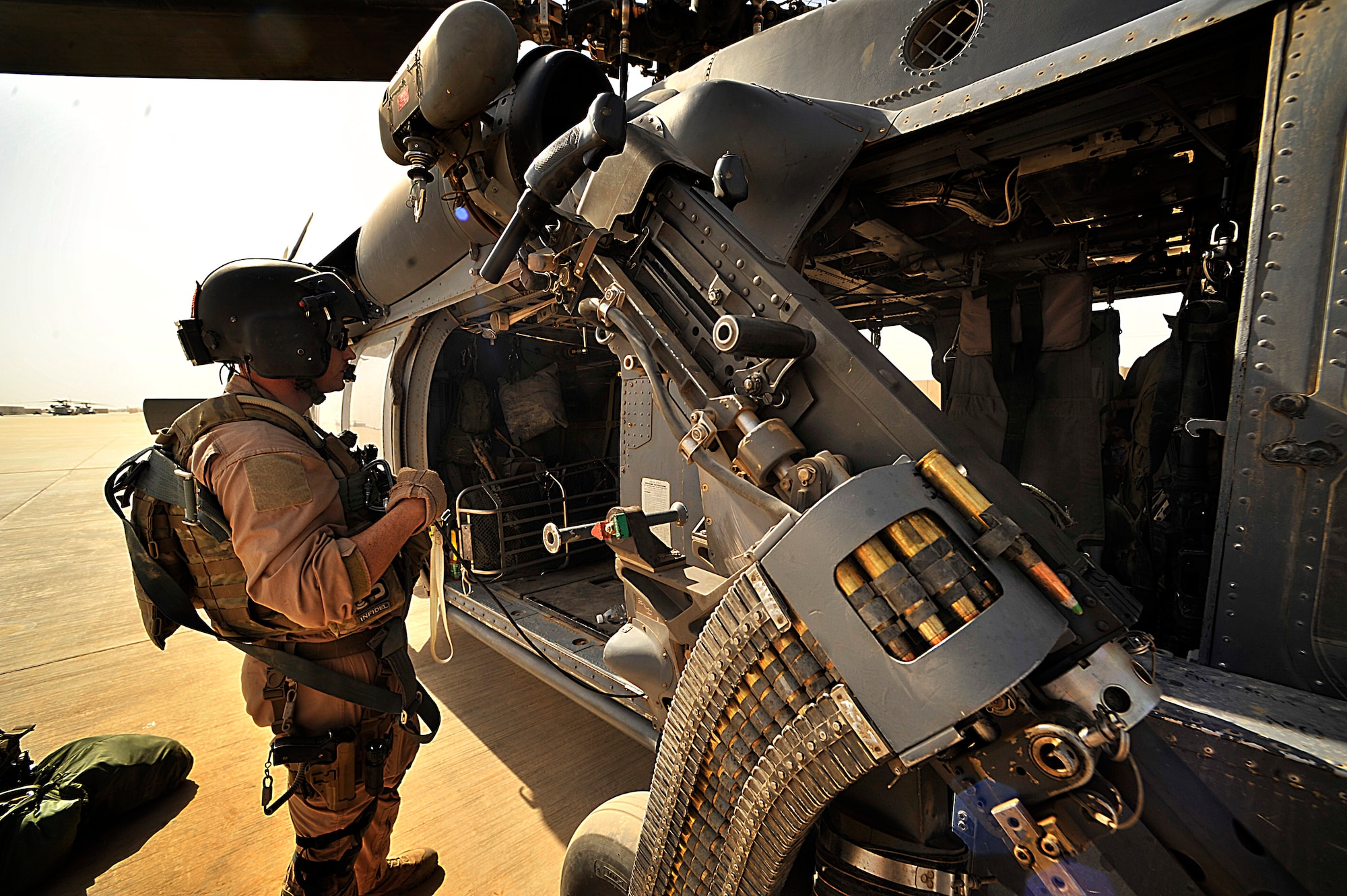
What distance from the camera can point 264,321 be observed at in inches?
74.9

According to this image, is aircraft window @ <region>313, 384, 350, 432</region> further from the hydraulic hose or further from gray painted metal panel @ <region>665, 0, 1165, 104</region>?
the hydraulic hose

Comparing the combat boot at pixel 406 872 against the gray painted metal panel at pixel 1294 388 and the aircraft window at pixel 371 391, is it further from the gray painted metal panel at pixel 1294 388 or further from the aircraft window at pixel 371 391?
the aircraft window at pixel 371 391

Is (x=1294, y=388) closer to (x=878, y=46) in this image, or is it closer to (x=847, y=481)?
(x=847, y=481)

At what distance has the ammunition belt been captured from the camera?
1.14 metres

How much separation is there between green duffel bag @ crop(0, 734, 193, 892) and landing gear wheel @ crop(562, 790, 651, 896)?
2002 mm

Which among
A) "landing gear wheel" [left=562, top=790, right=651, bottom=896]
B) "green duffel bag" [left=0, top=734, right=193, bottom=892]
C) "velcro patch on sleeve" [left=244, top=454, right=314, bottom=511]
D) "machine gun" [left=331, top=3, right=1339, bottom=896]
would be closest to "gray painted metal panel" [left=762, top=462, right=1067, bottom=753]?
"machine gun" [left=331, top=3, right=1339, bottom=896]

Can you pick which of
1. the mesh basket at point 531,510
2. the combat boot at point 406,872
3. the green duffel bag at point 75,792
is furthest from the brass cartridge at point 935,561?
the mesh basket at point 531,510

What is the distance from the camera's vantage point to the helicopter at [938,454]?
1049mm

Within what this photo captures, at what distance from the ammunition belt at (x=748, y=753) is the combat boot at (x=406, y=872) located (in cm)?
123

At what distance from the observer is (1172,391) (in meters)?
2.41

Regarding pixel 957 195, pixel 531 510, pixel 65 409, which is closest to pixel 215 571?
pixel 957 195

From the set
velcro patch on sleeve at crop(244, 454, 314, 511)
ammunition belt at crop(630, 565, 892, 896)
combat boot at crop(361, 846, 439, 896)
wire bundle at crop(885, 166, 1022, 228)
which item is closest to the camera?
ammunition belt at crop(630, 565, 892, 896)

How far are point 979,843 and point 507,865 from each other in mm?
1860

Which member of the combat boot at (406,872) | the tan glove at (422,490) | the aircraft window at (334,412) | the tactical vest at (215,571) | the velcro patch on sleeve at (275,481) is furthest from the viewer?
the aircraft window at (334,412)
